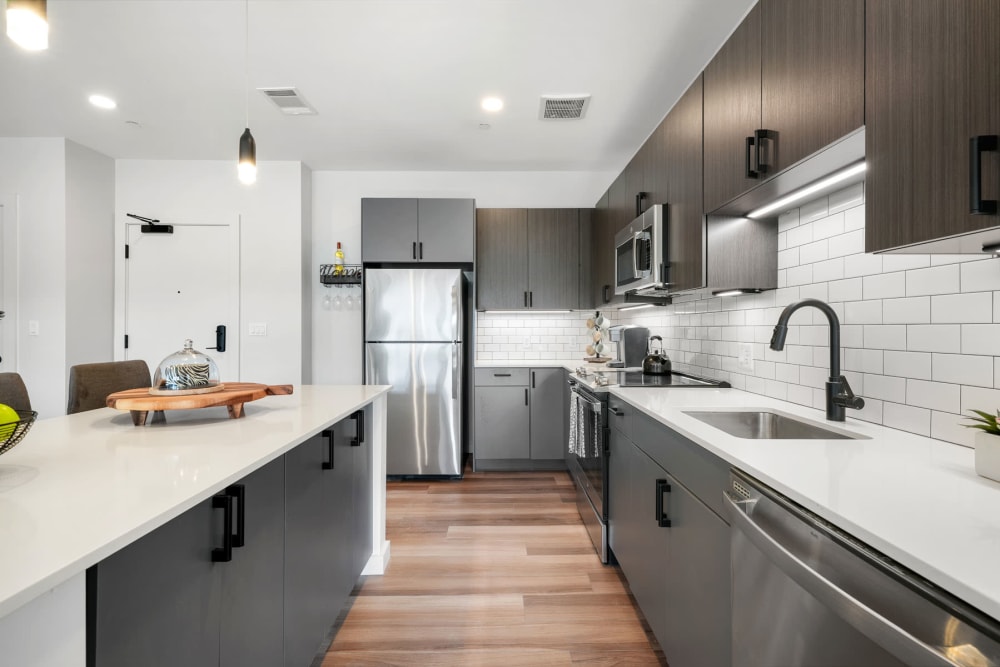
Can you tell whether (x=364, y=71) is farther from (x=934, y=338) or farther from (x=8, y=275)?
(x=8, y=275)

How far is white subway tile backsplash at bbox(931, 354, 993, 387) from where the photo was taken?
114 cm

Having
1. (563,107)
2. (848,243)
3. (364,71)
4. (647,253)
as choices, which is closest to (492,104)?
(563,107)

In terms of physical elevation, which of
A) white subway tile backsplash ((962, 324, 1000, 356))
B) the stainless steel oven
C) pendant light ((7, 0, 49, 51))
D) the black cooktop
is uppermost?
pendant light ((7, 0, 49, 51))

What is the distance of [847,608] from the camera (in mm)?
692

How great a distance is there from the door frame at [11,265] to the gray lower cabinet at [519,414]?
3555mm

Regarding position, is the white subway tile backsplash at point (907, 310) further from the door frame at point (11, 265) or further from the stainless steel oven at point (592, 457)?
the door frame at point (11, 265)

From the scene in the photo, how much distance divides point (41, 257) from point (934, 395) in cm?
528

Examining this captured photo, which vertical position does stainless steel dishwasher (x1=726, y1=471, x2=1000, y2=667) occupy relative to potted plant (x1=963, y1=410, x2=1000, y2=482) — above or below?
below

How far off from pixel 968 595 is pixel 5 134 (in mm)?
5480

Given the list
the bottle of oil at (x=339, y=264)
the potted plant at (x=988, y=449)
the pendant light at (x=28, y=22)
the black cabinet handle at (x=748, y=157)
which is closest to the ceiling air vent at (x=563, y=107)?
the black cabinet handle at (x=748, y=157)

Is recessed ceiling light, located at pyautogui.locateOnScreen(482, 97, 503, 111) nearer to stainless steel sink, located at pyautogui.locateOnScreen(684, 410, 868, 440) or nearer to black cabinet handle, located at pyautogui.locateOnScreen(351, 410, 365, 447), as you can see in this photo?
black cabinet handle, located at pyautogui.locateOnScreen(351, 410, 365, 447)

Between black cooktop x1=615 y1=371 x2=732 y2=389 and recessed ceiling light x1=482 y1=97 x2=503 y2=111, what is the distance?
6.18 feet

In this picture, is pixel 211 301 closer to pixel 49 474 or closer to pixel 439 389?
pixel 439 389

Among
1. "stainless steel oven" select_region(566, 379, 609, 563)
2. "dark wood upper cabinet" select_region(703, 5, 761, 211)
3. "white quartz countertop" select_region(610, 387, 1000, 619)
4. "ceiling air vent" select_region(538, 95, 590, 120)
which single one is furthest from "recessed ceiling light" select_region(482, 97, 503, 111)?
"white quartz countertop" select_region(610, 387, 1000, 619)
